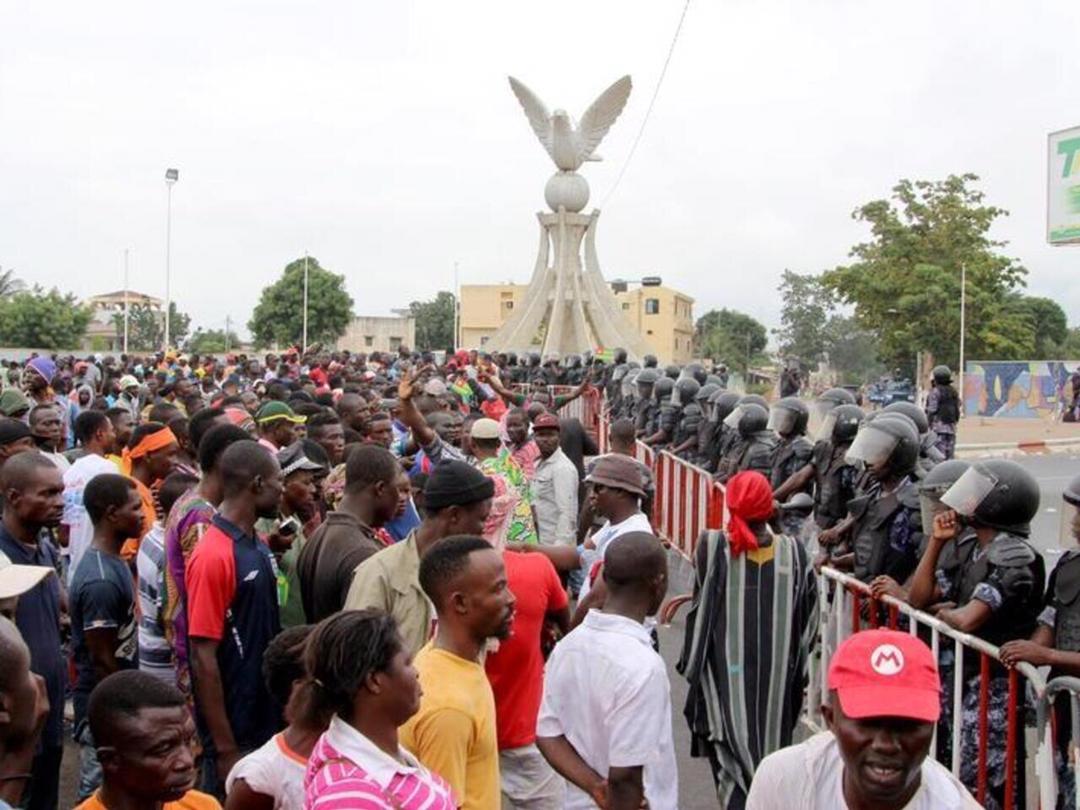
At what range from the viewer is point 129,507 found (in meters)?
4.92

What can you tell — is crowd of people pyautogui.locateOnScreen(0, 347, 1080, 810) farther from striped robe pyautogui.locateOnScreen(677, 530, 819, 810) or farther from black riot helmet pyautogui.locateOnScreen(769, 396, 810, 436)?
black riot helmet pyautogui.locateOnScreen(769, 396, 810, 436)

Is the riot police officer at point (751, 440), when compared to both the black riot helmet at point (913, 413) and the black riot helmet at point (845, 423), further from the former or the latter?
the black riot helmet at point (913, 413)

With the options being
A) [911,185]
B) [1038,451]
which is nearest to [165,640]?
[1038,451]

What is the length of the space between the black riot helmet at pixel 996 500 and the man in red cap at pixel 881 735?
258 cm

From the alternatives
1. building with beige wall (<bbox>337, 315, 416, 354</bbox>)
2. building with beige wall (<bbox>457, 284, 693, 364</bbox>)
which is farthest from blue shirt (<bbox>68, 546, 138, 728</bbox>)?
building with beige wall (<bbox>337, 315, 416, 354</bbox>)

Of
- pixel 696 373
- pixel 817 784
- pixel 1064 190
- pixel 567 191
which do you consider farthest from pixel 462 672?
pixel 567 191

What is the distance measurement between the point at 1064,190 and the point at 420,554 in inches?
1256

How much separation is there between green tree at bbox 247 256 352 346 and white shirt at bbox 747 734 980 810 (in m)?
60.0

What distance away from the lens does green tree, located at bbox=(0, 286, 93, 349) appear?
188 feet

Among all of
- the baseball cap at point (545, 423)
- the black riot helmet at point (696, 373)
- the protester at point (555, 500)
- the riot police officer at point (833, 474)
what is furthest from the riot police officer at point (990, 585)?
the black riot helmet at point (696, 373)

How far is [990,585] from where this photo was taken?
4.69 m

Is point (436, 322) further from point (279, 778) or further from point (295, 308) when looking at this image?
point (279, 778)

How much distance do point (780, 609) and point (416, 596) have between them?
65.5 inches

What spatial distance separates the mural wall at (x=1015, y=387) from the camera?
1296 inches
